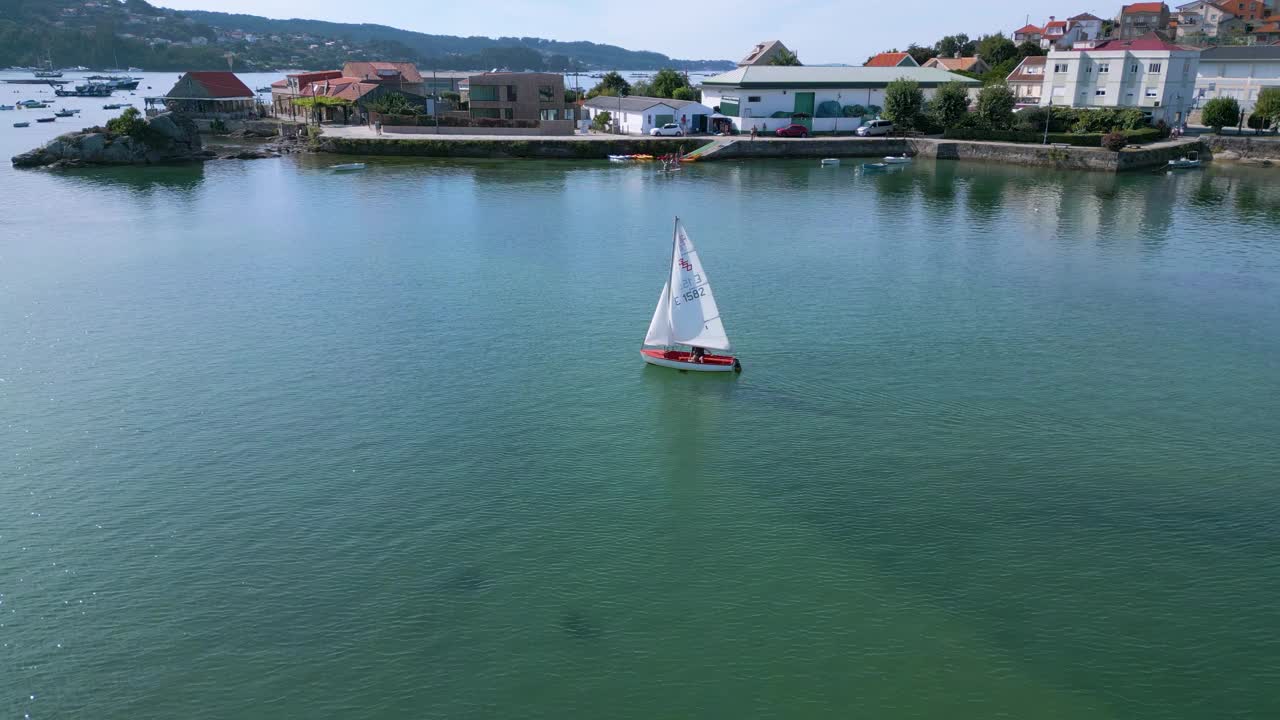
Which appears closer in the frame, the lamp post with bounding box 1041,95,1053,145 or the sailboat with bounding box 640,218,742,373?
the sailboat with bounding box 640,218,742,373

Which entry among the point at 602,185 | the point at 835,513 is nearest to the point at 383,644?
the point at 835,513

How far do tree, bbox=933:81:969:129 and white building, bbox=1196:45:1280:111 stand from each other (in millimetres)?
29504

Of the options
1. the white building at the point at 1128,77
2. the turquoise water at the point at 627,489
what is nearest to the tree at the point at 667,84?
the white building at the point at 1128,77

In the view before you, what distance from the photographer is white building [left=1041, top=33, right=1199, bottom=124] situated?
98.3 meters

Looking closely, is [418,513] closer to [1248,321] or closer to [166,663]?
[166,663]

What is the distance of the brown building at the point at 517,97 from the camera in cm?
10788

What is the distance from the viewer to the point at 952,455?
1109 inches

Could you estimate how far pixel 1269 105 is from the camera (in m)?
93.4

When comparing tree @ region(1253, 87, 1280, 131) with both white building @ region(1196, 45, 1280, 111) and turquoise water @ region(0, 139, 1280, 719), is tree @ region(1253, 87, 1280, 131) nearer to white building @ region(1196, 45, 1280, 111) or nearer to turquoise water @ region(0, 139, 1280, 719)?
white building @ region(1196, 45, 1280, 111)

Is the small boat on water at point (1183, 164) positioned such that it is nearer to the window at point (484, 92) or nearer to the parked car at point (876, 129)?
the parked car at point (876, 129)

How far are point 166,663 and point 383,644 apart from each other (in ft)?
14.6

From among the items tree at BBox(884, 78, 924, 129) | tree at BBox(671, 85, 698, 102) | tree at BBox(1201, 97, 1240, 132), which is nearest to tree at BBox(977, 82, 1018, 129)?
tree at BBox(884, 78, 924, 129)

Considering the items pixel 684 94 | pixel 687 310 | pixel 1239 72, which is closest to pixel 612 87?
pixel 684 94

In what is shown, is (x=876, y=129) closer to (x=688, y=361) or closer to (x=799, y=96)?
(x=799, y=96)
